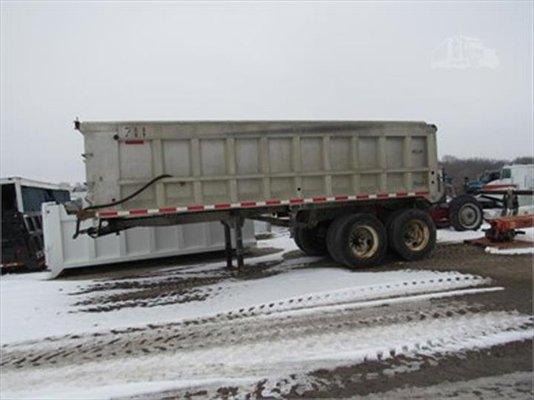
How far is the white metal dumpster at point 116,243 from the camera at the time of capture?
12.0 metres

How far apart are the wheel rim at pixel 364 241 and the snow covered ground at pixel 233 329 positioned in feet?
2.05

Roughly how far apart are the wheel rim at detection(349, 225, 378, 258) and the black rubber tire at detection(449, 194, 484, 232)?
6.54 m

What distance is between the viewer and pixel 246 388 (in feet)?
15.0

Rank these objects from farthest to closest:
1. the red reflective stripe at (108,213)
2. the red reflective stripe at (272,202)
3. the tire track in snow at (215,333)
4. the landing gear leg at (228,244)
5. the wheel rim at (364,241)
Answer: the landing gear leg at (228,244) < the wheel rim at (364,241) < the red reflective stripe at (272,202) < the red reflective stripe at (108,213) < the tire track in snow at (215,333)

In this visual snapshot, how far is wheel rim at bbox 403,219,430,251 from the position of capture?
35.2 ft

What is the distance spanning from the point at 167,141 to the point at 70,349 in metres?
4.07

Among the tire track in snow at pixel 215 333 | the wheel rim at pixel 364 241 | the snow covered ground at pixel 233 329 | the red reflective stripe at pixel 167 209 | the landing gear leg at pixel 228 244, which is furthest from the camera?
the landing gear leg at pixel 228 244

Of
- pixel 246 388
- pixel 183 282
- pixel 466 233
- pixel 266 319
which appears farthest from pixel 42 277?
pixel 466 233

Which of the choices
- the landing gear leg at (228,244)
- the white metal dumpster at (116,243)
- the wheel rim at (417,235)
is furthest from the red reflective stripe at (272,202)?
the white metal dumpster at (116,243)

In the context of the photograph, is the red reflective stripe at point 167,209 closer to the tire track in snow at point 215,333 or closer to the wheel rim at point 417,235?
the tire track in snow at point 215,333

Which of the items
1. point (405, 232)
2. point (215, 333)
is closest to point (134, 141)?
point (215, 333)

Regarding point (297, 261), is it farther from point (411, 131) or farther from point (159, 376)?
point (159, 376)

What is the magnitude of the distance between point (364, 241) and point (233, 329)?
4662 millimetres

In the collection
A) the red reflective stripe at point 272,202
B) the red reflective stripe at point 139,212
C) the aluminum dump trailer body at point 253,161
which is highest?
the aluminum dump trailer body at point 253,161
